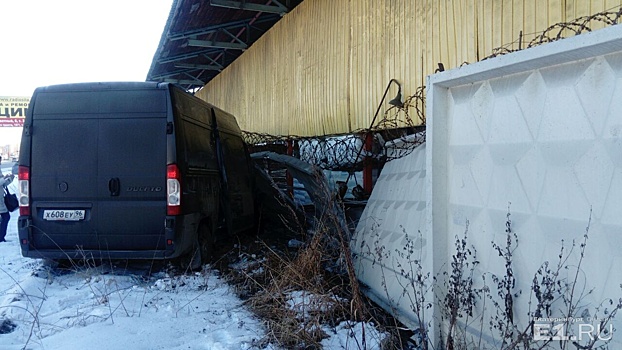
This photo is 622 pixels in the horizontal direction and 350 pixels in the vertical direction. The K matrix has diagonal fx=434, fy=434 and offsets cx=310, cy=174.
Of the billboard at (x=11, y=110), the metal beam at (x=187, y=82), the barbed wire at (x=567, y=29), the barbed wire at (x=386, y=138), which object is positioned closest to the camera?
the barbed wire at (x=567, y=29)

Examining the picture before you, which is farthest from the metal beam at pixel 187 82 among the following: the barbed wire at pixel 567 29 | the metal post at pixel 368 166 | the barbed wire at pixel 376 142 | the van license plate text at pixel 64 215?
the barbed wire at pixel 567 29

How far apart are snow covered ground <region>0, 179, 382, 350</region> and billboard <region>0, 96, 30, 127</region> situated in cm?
3908

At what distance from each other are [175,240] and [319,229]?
165 cm

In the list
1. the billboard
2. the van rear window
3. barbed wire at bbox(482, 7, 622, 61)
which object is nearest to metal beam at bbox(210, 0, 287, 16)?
the van rear window

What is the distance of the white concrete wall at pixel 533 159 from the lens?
6.56 ft

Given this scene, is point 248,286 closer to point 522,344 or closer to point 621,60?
point 522,344

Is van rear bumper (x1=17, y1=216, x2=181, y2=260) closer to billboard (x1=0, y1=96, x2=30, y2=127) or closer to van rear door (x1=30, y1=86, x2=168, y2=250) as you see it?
→ van rear door (x1=30, y1=86, x2=168, y2=250)

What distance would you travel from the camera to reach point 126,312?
3.79 m

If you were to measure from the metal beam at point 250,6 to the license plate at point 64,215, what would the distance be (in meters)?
6.93

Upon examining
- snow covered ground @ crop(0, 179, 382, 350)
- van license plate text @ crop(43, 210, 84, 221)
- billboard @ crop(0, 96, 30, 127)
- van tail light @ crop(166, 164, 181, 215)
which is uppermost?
billboard @ crop(0, 96, 30, 127)

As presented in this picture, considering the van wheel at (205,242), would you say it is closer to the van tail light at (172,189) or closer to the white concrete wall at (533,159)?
the van tail light at (172,189)

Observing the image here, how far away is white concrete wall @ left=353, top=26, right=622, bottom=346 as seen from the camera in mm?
2000
